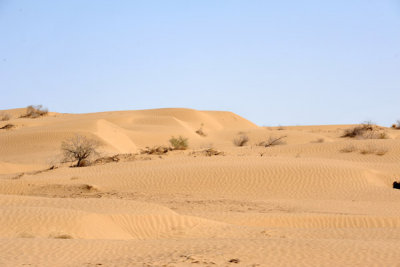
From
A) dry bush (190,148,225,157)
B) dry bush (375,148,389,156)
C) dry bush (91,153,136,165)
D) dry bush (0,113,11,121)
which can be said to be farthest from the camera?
dry bush (0,113,11,121)

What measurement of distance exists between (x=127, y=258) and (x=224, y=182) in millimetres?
11434

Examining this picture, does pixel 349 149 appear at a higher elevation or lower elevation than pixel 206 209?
higher

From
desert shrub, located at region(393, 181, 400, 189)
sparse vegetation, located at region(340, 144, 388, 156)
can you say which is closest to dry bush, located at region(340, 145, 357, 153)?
sparse vegetation, located at region(340, 144, 388, 156)

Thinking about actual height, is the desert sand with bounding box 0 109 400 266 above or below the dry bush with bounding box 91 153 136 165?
below

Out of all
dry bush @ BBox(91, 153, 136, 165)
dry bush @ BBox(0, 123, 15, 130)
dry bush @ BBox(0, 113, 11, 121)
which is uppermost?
dry bush @ BBox(0, 113, 11, 121)

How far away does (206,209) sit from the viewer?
1591 centimetres

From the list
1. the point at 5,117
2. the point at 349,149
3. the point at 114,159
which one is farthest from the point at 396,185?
the point at 5,117

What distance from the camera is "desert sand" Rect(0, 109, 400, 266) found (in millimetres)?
8767

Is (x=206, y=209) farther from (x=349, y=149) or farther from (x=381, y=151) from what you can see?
(x=349, y=149)

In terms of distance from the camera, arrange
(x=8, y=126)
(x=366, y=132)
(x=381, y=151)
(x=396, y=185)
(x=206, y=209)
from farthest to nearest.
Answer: (x=8, y=126)
(x=366, y=132)
(x=381, y=151)
(x=396, y=185)
(x=206, y=209)

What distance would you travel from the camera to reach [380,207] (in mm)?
15875

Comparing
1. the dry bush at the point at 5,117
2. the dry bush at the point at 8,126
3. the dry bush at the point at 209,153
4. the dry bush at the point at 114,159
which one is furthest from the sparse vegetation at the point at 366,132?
the dry bush at the point at 5,117

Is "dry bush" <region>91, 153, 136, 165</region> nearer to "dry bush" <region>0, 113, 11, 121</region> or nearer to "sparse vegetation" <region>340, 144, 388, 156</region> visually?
"sparse vegetation" <region>340, 144, 388, 156</region>

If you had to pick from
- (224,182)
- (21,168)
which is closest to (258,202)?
(224,182)
